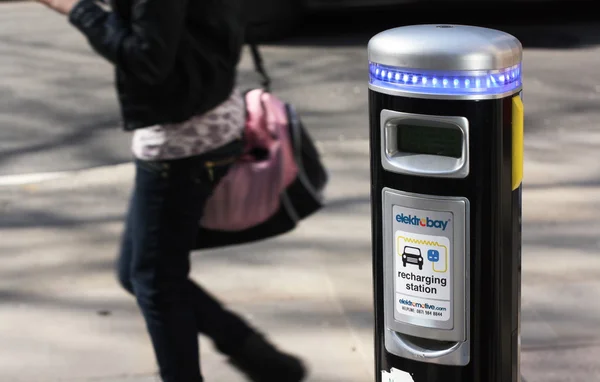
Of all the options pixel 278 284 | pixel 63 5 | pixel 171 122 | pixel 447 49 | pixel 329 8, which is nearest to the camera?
pixel 447 49

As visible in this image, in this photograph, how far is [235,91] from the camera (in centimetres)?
324

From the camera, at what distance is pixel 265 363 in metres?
3.88

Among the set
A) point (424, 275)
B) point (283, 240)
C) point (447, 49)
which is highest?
point (447, 49)

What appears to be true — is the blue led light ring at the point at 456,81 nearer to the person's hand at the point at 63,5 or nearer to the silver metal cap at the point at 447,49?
the silver metal cap at the point at 447,49

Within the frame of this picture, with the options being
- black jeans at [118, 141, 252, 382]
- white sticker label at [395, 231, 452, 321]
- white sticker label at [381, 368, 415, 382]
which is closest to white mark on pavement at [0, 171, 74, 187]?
black jeans at [118, 141, 252, 382]

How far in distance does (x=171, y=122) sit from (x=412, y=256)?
0.99 m

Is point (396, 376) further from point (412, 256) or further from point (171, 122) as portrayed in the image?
point (171, 122)

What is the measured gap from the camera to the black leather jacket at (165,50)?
2.79 metres

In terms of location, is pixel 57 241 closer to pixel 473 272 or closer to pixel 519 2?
pixel 473 272

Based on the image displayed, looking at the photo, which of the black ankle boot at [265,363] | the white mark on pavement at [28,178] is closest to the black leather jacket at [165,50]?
the black ankle boot at [265,363]

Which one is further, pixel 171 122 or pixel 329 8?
pixel 329 8

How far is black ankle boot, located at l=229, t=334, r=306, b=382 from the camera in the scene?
3805 mm

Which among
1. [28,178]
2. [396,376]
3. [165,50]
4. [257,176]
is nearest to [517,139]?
[396,376]

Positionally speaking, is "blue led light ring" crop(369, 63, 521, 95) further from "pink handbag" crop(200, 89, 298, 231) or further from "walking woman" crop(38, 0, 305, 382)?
"pink handbag" crop(200, 89, 298, 231)
